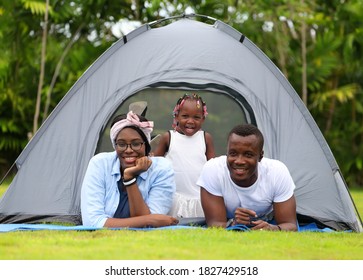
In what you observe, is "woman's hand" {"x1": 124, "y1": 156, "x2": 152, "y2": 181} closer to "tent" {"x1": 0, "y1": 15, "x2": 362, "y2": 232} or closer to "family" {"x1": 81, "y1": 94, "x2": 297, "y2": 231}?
"family" {"x1": 81, "y1": 94, "x2": 297, "y2": 231}

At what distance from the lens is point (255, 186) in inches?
189

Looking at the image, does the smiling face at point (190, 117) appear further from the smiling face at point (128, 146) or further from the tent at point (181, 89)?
the smiling face at point (128, 146)

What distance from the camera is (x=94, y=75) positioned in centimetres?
586

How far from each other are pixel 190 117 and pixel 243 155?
127cm

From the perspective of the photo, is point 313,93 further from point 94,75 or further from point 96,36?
point 94,75

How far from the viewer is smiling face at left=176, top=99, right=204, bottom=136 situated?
5.80 meters

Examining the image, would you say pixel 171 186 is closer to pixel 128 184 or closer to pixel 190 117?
pixel 128 184

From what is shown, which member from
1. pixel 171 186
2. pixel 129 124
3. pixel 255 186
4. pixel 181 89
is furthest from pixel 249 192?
pixel 181 89

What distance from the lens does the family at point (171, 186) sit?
4.70 metres

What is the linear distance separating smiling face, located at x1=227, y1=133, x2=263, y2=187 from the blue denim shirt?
522 millimetres

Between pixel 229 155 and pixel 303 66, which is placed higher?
pixel 303 66
